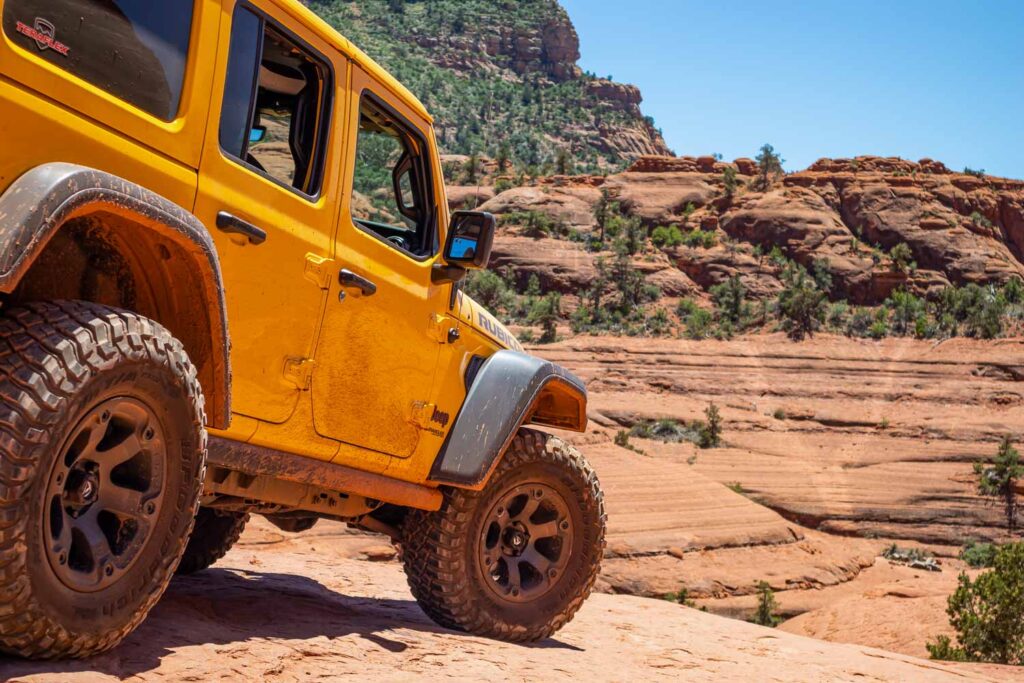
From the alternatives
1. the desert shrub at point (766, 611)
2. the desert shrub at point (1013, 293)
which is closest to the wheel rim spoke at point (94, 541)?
the desert shrub at point (766, 611)

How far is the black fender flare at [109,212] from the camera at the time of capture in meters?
2.35

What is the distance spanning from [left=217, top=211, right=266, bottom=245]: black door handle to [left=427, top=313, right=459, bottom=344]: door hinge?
1.37 metres

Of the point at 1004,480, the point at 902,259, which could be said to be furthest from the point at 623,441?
the point at 902,259

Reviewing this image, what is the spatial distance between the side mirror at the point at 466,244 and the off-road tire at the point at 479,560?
1.08m

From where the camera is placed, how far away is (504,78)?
12644 centimetres

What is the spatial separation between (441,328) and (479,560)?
127 centimetres

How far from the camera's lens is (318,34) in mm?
3938

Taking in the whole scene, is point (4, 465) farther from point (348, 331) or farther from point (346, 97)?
point (346, 97)

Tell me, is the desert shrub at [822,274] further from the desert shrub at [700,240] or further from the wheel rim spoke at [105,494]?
the wheel rim spoke at [105,494]

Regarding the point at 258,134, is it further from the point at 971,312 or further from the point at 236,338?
the point at 971,312

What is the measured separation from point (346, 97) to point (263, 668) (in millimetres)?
2329

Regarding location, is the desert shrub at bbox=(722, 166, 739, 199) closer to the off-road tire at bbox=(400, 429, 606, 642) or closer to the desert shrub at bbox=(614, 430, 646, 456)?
Result: the desert shrub at bbox=(614, 430, 646, 456)

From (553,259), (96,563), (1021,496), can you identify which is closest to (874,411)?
(1021,496)

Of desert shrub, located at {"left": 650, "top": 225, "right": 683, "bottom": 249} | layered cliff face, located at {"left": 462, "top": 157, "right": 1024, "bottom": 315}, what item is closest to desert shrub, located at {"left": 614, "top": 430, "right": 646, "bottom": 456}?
layered cliff face, located at {"left": 462, "top": 157, "right": 1024, "bottom": 315}
